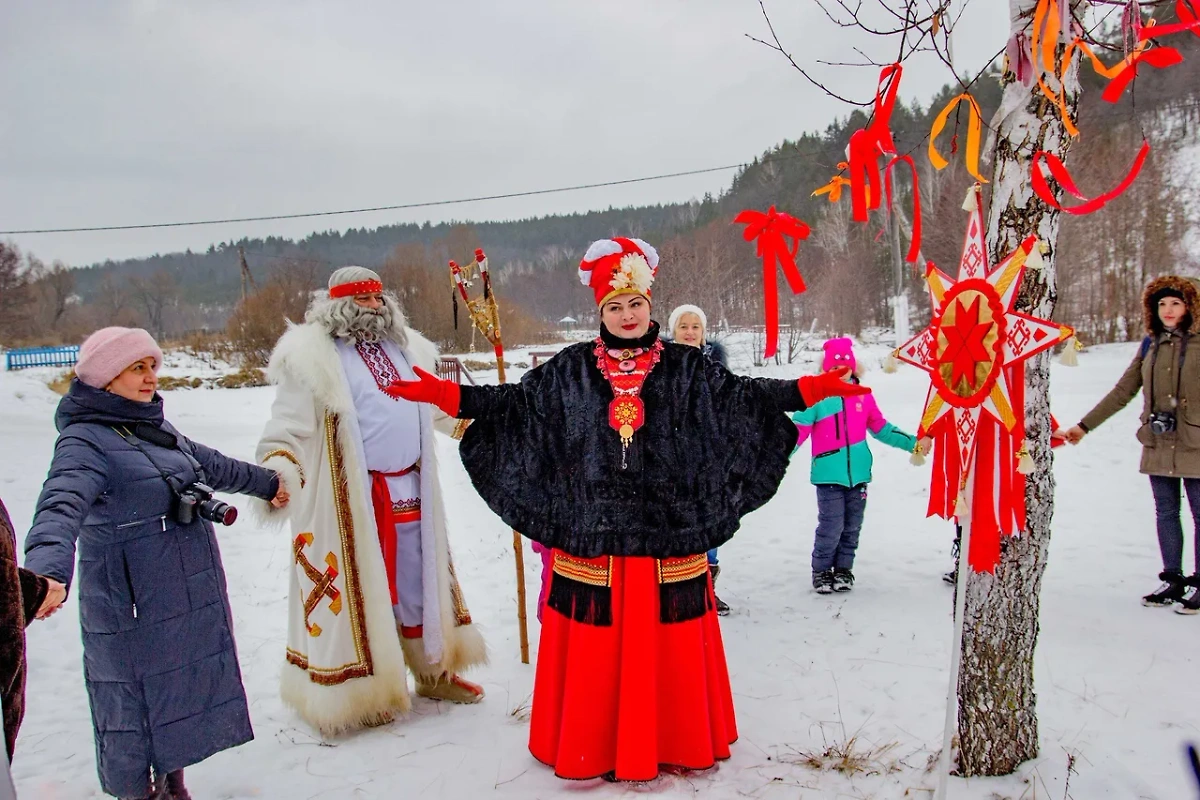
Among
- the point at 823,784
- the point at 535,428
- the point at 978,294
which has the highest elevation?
the point at 978,294

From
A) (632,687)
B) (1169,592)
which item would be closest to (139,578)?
(632,687)

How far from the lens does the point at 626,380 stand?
2912 mm

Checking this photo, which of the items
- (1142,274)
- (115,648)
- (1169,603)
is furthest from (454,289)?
(1142,274)

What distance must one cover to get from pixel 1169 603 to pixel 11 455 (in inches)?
487

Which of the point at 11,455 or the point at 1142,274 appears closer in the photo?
the point at 11,455

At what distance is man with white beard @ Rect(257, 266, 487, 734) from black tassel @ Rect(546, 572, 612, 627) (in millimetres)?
925

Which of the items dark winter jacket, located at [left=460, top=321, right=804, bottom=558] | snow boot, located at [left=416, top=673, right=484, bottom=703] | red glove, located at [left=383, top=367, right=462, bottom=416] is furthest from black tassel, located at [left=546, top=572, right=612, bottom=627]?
snow boot, located at [left=416, top=673, right=484, bottom=703]

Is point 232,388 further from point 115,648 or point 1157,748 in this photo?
point 1157,748

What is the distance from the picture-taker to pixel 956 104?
7.77ft

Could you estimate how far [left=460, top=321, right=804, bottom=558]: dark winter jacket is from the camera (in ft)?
9.21

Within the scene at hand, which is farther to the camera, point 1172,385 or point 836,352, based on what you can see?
point 836,352

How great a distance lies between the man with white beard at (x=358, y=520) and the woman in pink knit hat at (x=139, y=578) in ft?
1.80

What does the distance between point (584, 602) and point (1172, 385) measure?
3920 millimetres

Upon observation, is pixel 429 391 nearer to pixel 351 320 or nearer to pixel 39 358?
pixel 351 320
